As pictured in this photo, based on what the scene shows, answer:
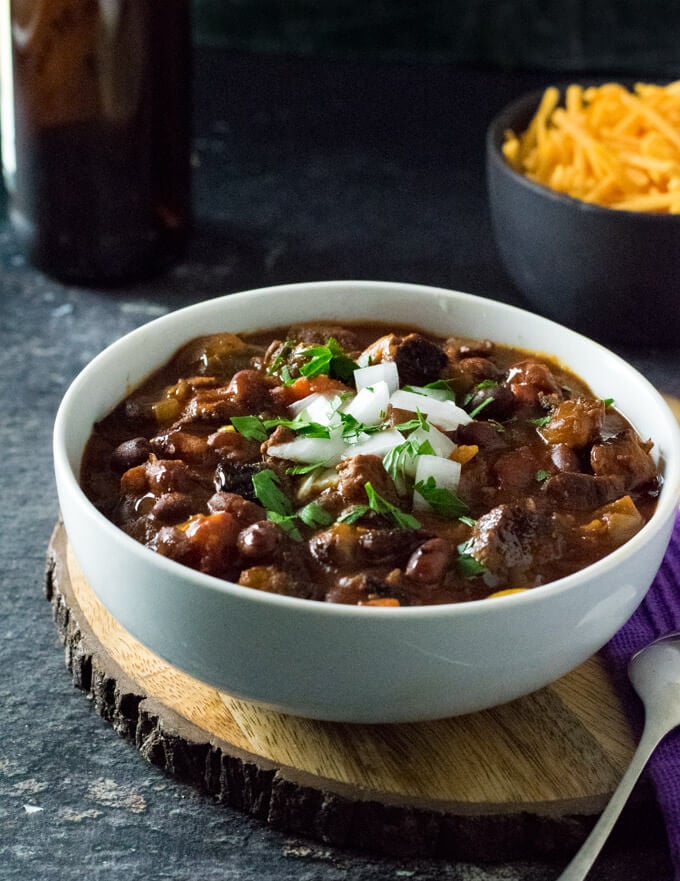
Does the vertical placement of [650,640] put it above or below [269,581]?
below

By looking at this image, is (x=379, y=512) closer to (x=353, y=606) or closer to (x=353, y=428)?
(x=353, y=428)

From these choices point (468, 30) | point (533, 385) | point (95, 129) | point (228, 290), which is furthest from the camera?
point (468, 30)

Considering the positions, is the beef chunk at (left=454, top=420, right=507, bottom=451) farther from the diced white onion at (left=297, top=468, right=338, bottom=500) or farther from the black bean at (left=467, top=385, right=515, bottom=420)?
the diced white onion at (left=297, top=468, right=338, bottom=500)

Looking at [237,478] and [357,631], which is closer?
[357,631]

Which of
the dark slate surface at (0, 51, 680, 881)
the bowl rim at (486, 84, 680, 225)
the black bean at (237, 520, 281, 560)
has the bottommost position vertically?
the dark slate surface at (0, 51, 680, 881)

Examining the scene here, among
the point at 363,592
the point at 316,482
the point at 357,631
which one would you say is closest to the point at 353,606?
the point at 357,631

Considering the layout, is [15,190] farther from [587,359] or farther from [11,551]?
[587,359]

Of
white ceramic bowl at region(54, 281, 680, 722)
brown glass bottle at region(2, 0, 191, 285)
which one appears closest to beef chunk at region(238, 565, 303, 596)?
white ceramic bowl at region(54, 281, 680, 722)
